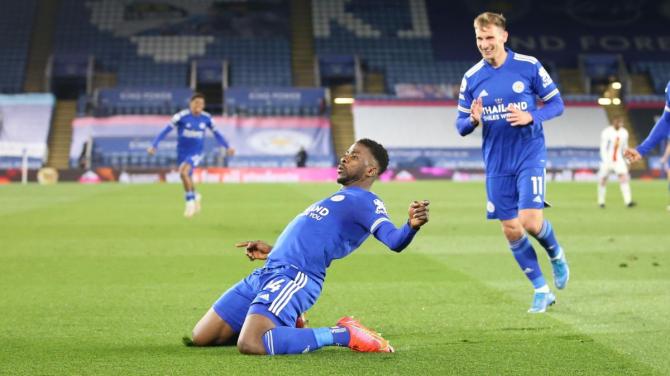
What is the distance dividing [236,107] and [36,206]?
2124 centimetres

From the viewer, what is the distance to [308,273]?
5547 mm

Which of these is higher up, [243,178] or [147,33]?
[147,33]

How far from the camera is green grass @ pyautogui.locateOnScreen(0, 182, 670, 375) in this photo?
17.3 feet

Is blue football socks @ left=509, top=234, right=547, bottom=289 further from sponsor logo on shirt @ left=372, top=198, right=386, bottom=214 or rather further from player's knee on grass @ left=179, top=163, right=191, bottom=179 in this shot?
player's knee on grass @ left=179, top=163, right=191, bottom=179

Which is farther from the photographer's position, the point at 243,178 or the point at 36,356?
the point at 243,178

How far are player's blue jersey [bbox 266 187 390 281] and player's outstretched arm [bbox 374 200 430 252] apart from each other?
0.56 ft

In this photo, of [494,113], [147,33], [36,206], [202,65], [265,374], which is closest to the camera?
[265,374]

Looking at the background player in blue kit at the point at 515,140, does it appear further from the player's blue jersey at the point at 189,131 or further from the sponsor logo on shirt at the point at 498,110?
the player's blue jersey at the point at 189,131

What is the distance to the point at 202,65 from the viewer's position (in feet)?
143

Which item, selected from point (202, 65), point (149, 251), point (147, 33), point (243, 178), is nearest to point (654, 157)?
point (243, 178)

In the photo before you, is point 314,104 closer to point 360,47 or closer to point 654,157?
point 360,47

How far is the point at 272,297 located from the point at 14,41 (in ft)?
145

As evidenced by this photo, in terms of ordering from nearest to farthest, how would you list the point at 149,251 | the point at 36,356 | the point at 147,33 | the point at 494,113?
the point at 36,356, the point at 494,113, the point at 149,251, the point at 147,33

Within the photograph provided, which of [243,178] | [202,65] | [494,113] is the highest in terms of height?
[202,65]
